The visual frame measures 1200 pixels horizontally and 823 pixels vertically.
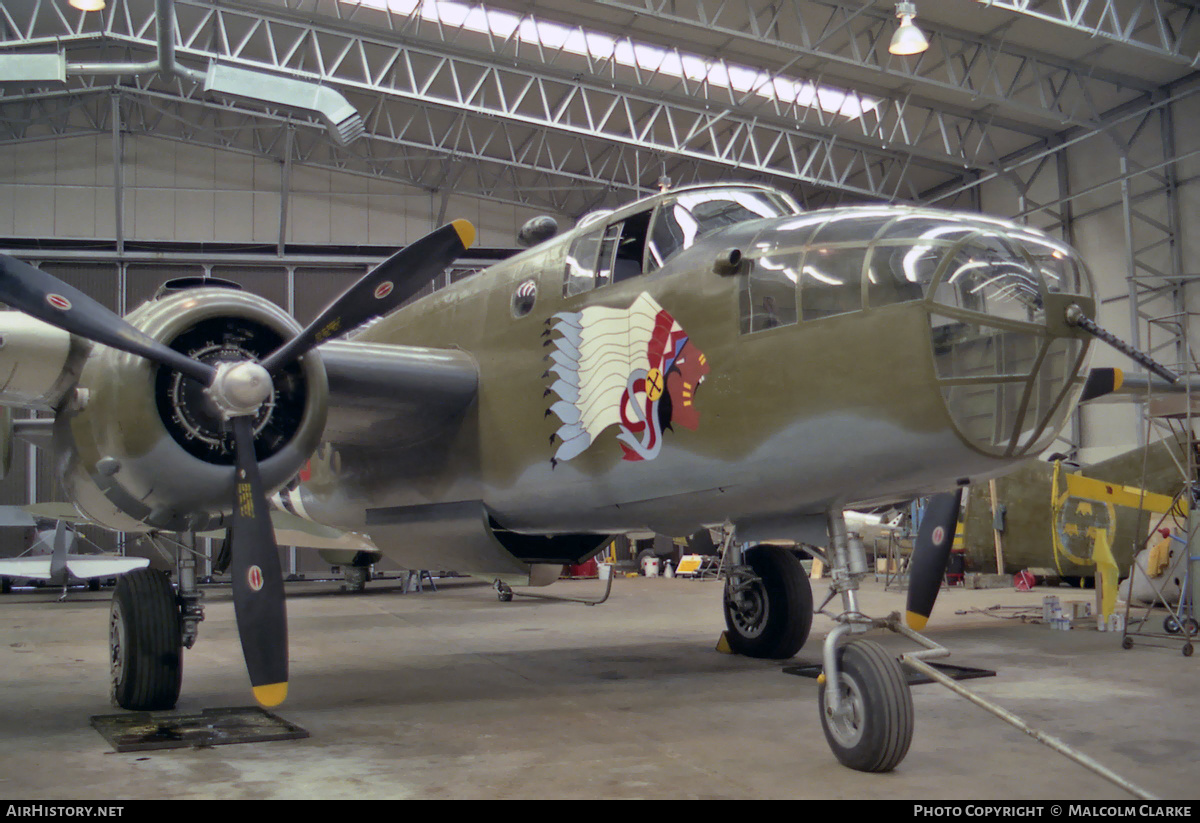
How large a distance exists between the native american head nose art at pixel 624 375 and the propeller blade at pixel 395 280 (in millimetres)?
991

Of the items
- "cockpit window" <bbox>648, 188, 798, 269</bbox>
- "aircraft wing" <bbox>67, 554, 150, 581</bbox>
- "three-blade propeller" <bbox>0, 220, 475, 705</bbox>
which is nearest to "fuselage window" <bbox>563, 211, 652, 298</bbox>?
"cockpit window" <bbox>648, 188, 798, 269</bbox>

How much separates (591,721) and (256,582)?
2397 millimetres

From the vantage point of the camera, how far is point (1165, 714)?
21.0ft

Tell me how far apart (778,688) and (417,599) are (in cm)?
1331

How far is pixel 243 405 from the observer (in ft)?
20.5

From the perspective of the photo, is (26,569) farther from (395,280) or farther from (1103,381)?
(1103,381)

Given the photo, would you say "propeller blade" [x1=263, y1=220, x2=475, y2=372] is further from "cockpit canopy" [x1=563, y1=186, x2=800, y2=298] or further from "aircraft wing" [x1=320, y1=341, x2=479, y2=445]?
"cockpit canopy" [x1=563, y1=186, x2=800, y2=298]

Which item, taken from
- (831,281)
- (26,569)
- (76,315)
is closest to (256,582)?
(76,315)

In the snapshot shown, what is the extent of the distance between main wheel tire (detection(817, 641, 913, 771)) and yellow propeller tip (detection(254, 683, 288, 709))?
129 inches

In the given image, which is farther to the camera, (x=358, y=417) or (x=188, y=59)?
(x=188, y=59)

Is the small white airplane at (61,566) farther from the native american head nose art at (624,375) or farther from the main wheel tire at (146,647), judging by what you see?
the native american head nose art at (624,375)
